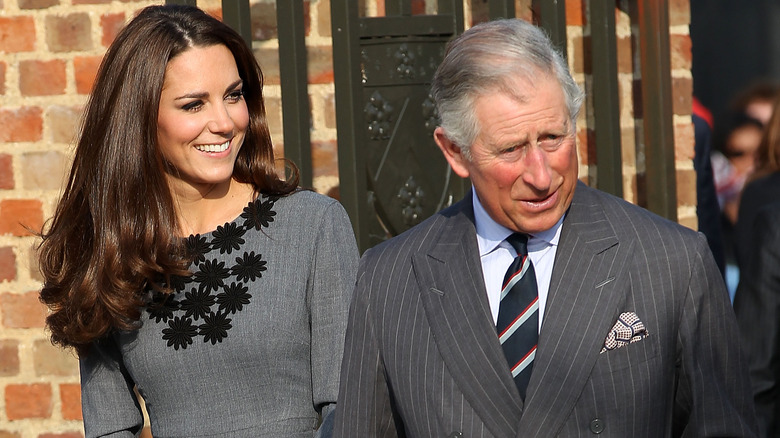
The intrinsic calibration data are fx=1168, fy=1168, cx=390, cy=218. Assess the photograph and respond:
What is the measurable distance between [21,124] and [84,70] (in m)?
0.26

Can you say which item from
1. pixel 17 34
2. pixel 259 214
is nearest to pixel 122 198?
pixel 259 214

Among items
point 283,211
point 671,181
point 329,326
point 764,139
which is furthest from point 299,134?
point 764,139

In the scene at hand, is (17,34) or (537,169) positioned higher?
(17,34)

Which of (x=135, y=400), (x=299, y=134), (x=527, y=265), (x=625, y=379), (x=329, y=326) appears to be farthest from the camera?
(x=299, y=134)

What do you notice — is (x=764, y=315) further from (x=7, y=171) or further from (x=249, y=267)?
(x=7, y=171)

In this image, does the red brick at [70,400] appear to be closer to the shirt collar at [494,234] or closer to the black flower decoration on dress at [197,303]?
the black flower decoration on dress at [197,303]

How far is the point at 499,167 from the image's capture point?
228 cm

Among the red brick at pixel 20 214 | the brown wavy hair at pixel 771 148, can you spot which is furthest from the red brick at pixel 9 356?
the brown wavy hair at pixel 771 148

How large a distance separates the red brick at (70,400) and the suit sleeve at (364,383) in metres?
1.53

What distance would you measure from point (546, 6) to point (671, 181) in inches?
28.1

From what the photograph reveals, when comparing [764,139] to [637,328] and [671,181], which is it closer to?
[671,181]

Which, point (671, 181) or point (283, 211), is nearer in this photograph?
point (283, 211)

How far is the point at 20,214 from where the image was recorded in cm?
371

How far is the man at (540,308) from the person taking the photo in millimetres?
2234
